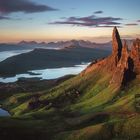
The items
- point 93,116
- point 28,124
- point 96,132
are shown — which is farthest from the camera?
point 93,116

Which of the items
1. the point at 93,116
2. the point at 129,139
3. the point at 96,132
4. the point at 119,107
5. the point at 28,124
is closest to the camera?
the point at 129,139

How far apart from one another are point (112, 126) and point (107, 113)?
3893cm

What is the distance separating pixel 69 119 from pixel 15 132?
34.9m

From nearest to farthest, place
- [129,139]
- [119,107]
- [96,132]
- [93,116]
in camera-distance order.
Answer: [129,139] < [96,132] < [93,116] < [119,107]

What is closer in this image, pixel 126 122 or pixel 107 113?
pixel 126 122

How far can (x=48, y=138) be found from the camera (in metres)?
138

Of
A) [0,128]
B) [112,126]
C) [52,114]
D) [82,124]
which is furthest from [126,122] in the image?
[52,114]

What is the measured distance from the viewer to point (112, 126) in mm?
136625

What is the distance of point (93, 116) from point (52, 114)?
31.6 m

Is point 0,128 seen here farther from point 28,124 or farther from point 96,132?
point 96,132

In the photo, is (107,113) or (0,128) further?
(107,113)

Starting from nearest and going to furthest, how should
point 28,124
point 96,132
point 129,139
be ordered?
point 129,139, point 96,132, point 28,124

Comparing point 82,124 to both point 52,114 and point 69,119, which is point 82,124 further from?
point 52,114

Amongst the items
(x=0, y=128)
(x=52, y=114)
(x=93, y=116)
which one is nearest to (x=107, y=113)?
(x=93, y=116)
